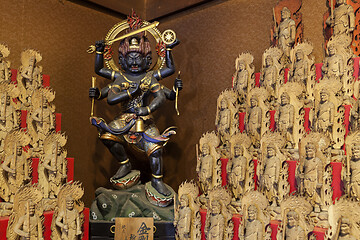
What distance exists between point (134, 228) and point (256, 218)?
103 cm

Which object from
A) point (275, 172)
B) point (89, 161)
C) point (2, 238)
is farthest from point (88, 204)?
point (275, 172)

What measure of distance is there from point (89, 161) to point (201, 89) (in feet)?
4.88

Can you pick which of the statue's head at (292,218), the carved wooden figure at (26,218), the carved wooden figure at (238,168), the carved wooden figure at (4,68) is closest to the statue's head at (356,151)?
the statue's head at (292,218)

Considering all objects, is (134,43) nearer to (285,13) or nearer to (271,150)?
(285,13)

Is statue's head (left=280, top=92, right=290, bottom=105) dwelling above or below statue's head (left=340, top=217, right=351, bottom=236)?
above

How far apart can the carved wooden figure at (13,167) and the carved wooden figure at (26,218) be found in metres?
0.20

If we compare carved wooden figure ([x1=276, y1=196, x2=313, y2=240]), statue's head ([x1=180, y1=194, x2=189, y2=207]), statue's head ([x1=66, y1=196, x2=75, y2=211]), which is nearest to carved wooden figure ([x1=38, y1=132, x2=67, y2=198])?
statue's head ([x1=66, y1=196, x2=75, y2=211])

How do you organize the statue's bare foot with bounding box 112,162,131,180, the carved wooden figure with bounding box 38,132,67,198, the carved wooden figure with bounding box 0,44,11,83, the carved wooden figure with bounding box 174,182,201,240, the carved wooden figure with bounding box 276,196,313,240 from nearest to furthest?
the carved wooden figure with bounding box 276,196,313,240, the carved wooden figure with bounding box 174,182,201,240, the carved wooden figure with bounding box 38,132,67,198, the carved wooden figure with bounding box 0,44,11,83, the statue's bare foot with bounding box 112,162,131,180

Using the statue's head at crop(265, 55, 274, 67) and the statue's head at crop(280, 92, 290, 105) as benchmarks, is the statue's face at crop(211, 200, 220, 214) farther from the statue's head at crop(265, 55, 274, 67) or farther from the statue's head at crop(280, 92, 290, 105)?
the statue's head at crop(265, 55, 274, 67)

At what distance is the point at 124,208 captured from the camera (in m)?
3.28

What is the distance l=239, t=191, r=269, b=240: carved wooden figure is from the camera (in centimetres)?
264

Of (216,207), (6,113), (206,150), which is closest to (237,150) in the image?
(206,150)

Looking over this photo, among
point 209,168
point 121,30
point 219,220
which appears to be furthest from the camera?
point 121,30

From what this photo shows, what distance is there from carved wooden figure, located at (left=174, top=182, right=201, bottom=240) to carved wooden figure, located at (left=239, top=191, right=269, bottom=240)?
396 millimetres
